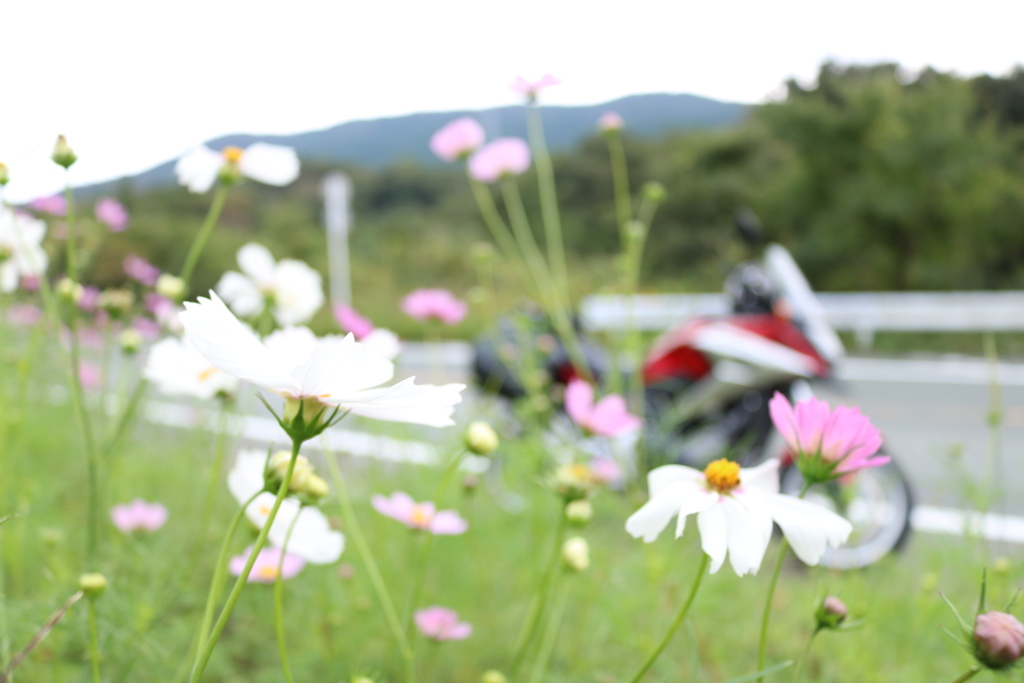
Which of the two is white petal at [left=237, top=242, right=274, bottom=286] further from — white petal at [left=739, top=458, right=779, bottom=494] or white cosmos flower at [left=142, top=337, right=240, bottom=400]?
white petal at [left=739, top=458, right=779, bottom=494]

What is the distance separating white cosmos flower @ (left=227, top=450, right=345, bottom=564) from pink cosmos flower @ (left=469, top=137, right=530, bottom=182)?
2.23 feet

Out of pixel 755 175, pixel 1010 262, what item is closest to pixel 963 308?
pixel 1010 262

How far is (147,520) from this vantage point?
0.71 meters

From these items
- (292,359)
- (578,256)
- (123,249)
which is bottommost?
(578,256)

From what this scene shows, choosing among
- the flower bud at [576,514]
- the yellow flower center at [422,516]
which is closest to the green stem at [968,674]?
the flower bud at [576,514]

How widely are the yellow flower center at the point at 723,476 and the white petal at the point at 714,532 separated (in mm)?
11

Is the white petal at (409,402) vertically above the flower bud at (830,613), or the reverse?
the white petal at (409,402)

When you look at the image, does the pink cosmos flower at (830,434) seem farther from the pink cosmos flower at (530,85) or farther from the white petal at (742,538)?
the pink cosmos flower at (530,85)

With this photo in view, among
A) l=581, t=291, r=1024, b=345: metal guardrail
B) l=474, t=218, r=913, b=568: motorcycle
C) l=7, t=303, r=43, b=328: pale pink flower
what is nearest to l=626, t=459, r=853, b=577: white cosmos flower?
l=474, t=218, r=913, b=568: motorcycle

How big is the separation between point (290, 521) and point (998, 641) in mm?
315

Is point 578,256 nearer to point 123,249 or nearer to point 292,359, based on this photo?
point 123,249

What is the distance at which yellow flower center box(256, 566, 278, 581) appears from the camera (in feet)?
1.56

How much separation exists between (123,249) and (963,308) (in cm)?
565

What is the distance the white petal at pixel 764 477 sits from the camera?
0.35 m
